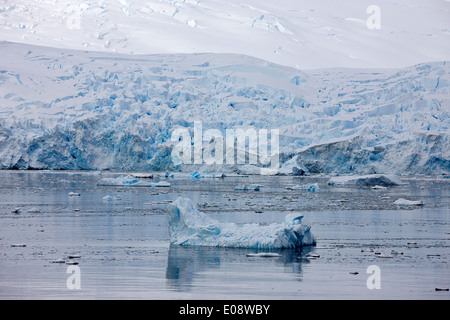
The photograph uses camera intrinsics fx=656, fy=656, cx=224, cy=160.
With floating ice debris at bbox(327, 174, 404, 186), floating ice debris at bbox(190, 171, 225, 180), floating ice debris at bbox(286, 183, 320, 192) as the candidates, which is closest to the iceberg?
floating ice debris at bbox(286, 183, 320, 192)

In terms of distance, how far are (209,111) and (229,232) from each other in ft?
91.2

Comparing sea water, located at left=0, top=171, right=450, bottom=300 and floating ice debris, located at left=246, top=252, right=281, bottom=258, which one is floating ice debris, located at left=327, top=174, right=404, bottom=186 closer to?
sea water, located at left=0, top=171, right=450, bottom=300

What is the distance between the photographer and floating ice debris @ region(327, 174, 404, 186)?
27000 mm

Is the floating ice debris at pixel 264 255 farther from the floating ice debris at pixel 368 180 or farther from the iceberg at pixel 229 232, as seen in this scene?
the floating ice debris at pixel 368 180

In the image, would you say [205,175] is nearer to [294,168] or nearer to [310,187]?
[294,168]

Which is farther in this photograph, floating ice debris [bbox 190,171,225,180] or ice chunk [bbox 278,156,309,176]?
ice chunk [bbox 278,156,309,176]

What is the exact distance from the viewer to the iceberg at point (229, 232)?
28.6ft

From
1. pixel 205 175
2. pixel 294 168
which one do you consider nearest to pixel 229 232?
pixel 294 168

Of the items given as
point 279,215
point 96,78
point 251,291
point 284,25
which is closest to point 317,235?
point 279,215

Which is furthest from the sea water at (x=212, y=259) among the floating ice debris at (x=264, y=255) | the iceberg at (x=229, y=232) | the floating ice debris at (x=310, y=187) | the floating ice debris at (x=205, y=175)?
the floating ice debris at (x=205, y=175)

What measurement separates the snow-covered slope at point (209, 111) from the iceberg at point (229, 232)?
77.4ft

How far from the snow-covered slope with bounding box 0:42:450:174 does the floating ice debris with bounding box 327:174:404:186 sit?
4.67 metres

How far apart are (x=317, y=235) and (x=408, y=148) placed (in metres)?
22.9
